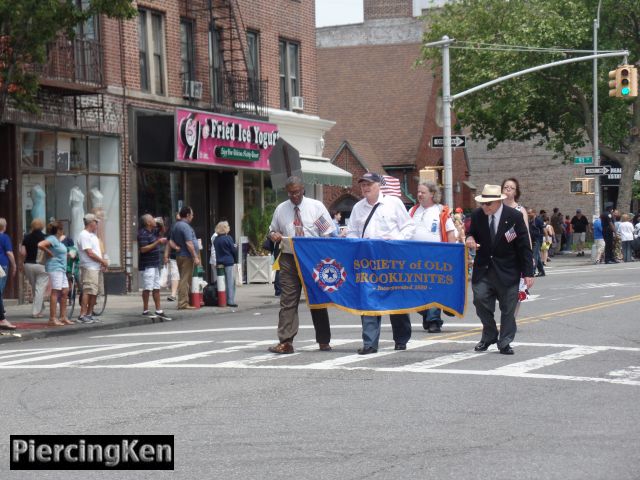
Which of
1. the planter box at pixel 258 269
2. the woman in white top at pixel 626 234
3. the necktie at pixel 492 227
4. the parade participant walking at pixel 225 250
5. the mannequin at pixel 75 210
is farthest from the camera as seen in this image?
the woman in white top at pixel 626 234

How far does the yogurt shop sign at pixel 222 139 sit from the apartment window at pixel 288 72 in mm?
1972

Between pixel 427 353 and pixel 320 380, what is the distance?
233 centimetres

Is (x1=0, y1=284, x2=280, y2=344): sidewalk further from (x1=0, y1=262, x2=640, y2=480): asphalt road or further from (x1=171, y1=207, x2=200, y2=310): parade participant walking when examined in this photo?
(x1=0, y1=262, x2=640, y2=480): asphalt road

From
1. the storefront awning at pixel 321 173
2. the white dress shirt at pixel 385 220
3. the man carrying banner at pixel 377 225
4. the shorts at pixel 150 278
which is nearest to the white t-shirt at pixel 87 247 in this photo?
the shorts at pixel 150 278

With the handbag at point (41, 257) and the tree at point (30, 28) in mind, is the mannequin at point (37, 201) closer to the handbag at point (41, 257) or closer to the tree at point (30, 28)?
the tree at point (30, 28)

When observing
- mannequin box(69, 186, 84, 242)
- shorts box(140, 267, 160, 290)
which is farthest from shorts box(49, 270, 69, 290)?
mannequin box(69, 186, 84, 242)

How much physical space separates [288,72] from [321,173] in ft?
10.2

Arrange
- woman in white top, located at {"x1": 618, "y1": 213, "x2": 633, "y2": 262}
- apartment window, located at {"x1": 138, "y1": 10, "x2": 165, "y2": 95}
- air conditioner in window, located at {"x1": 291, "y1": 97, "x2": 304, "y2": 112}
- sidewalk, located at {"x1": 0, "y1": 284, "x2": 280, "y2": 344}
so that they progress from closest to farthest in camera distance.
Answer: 1. sidewalk, located at {"x1": 0, "y1": 284, "x2": 280, "y2": 344}
2. apartment window, located at {"x1": 138, "y1": 10, "x2": 165, "y2": 95}
3. air conditioner in window, located at {"x1": 291, "y1": 97, "x2": 304, "y2": 112}
4. woman in white top, located at {"x1": 618, "y1": 213, "x2": 633, "y2": 262}

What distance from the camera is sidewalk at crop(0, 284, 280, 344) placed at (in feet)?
62.6

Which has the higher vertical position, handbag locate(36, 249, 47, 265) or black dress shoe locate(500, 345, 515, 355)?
handbag locate(36, 249, 47, 265)

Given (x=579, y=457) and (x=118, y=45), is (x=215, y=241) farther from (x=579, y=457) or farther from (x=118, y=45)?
(x=579, y=457)

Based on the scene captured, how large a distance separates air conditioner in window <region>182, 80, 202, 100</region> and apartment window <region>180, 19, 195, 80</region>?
157 mm

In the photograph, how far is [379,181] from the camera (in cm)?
1317

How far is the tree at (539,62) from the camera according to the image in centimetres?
4672
